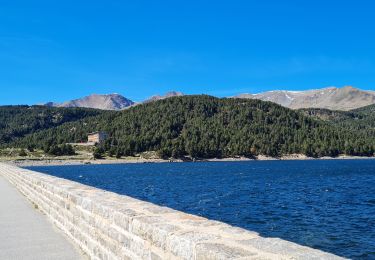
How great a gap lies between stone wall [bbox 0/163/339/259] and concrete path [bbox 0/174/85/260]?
0.42 m

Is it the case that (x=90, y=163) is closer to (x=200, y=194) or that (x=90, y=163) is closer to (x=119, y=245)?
(x=200, y=194)

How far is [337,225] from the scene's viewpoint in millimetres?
32156

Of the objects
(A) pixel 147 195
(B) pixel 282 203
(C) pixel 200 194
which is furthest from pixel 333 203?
(A) pixel 147 195

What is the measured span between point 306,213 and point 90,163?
16177cm

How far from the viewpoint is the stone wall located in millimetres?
5496

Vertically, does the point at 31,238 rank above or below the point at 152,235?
below

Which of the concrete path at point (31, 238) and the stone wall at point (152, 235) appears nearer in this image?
the stone wall at point (152, 235)

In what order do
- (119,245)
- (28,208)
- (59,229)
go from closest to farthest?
(119,245)
(59,229)
(28,208)

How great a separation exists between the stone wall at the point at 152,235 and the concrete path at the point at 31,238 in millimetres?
420

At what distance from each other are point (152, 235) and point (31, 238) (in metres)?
7.49

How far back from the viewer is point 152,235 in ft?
23.5

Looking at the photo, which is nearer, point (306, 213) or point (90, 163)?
point (306, 213)

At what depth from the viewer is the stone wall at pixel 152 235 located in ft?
18.0

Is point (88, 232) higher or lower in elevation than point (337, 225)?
higher
